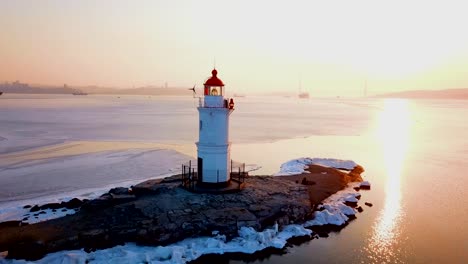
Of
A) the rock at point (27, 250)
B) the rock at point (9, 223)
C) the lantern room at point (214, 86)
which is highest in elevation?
the lantern room at point (214, 86)

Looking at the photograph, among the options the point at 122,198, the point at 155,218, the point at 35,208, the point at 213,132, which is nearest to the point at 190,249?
the point at 155,218

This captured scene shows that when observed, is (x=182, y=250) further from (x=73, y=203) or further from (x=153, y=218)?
(x=73, y=203)

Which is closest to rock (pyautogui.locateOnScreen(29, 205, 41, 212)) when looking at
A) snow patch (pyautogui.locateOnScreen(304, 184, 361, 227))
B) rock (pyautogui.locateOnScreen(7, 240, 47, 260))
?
rock (pyautogui.locateOnScreen(7, 240, 47, 260))

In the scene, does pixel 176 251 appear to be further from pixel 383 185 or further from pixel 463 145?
pixel 463 145

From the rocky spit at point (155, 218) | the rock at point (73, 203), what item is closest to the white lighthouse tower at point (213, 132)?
the rocky spit at point (155, 218)

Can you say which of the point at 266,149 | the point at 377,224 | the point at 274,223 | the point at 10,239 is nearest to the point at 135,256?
the point at 10,239

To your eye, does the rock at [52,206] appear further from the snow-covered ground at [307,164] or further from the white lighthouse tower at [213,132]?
the snow-covered ground at [307,164]
